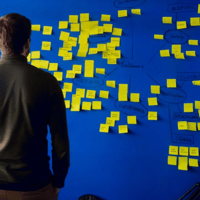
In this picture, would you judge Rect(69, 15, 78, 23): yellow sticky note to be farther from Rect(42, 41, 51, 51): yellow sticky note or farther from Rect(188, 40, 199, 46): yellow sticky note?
Rect(188, 40, 199, 46): yellow sticky note

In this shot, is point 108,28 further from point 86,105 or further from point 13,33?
point 13,33

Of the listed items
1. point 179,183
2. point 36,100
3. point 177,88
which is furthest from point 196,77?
point 36,100

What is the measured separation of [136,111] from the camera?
1.93m

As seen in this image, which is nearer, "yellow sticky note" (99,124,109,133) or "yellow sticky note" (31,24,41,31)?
"yellow sticky note" (99,124,109,133)

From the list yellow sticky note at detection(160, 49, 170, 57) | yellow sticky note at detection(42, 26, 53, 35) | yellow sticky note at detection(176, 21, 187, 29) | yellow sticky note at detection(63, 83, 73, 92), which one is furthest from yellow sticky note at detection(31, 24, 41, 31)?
yellow sticky note at detection(176, 21, 187, 29)

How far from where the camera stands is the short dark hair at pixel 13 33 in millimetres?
870

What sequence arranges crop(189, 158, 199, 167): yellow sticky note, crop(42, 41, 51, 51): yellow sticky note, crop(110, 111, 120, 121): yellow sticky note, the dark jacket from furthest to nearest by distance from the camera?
crop(42, 41, 51, 51): yellow sticky note < crop(110, 111, 120, 121): yellow sticky note < crop(189, 158, 199, 167): yellow sticky note < the dark jacket

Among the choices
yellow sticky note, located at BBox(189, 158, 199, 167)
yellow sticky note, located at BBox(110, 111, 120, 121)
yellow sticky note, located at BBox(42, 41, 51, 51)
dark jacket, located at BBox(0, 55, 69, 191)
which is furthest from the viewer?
yellow sticky note, located at BBox(42, 41, 51, 51)

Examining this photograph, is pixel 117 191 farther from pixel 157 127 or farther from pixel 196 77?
pixel 196 77

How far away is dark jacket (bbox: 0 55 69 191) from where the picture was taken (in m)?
0.85


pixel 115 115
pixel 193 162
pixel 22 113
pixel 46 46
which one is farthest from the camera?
pixel 46 46

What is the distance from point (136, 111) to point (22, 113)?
1.26 meters

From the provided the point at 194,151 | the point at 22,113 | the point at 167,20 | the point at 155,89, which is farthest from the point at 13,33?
the point at 194,151

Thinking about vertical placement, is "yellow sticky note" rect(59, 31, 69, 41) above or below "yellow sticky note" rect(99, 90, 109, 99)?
above
